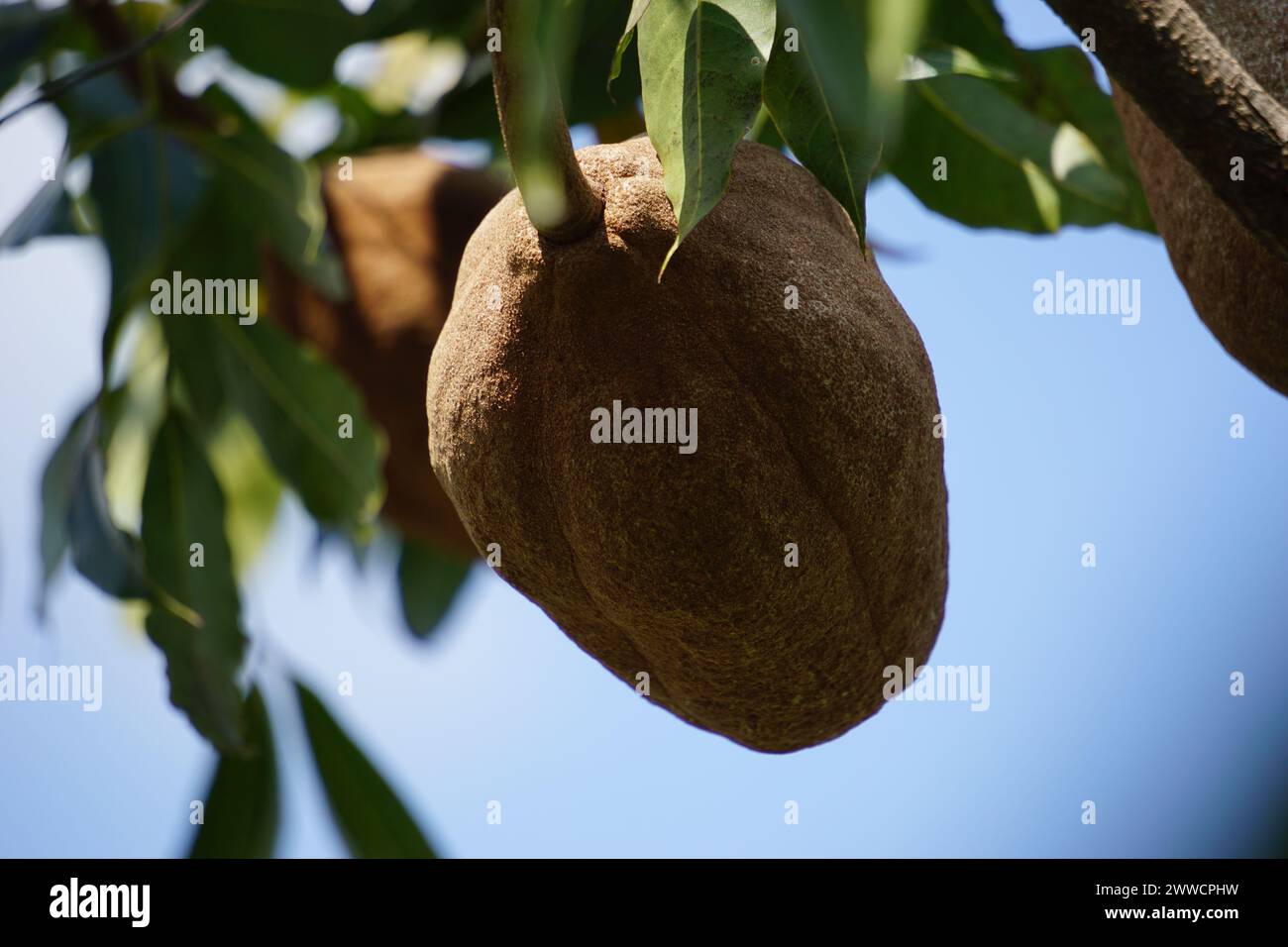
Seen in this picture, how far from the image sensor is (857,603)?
0.94 m

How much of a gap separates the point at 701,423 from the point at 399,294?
99 cm

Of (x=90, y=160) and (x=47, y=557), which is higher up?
(x=90, y=160)

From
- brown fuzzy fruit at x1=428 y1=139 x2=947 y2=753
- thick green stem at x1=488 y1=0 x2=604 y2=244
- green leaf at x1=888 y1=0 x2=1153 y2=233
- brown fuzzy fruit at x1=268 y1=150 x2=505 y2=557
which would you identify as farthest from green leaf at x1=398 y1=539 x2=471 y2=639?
thick green stem at x1=488 y1=0 x2=604 y2=244

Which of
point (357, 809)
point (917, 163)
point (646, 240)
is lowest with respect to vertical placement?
point (357, 809)

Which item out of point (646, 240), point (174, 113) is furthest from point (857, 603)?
point (174, 113)

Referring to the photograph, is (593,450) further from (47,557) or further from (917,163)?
(47,557)

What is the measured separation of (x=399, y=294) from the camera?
178cm

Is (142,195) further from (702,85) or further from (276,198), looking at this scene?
(702,85)

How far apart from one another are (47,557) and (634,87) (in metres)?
0.94

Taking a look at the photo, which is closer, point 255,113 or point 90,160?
point 90,160

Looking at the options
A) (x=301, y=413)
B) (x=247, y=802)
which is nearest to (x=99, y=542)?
(x=301, y=413)

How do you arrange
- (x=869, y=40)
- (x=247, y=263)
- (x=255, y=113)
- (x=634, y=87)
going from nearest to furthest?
(x=869, y=40) < (x=634, y=87) < (x=247, y=263) < (x=255, y=113)

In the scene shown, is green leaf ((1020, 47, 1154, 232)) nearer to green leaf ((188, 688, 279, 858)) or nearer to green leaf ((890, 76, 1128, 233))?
green leaf ((890, 76, 1128, 233))

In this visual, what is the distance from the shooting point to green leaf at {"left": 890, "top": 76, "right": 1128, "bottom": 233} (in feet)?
4.46
